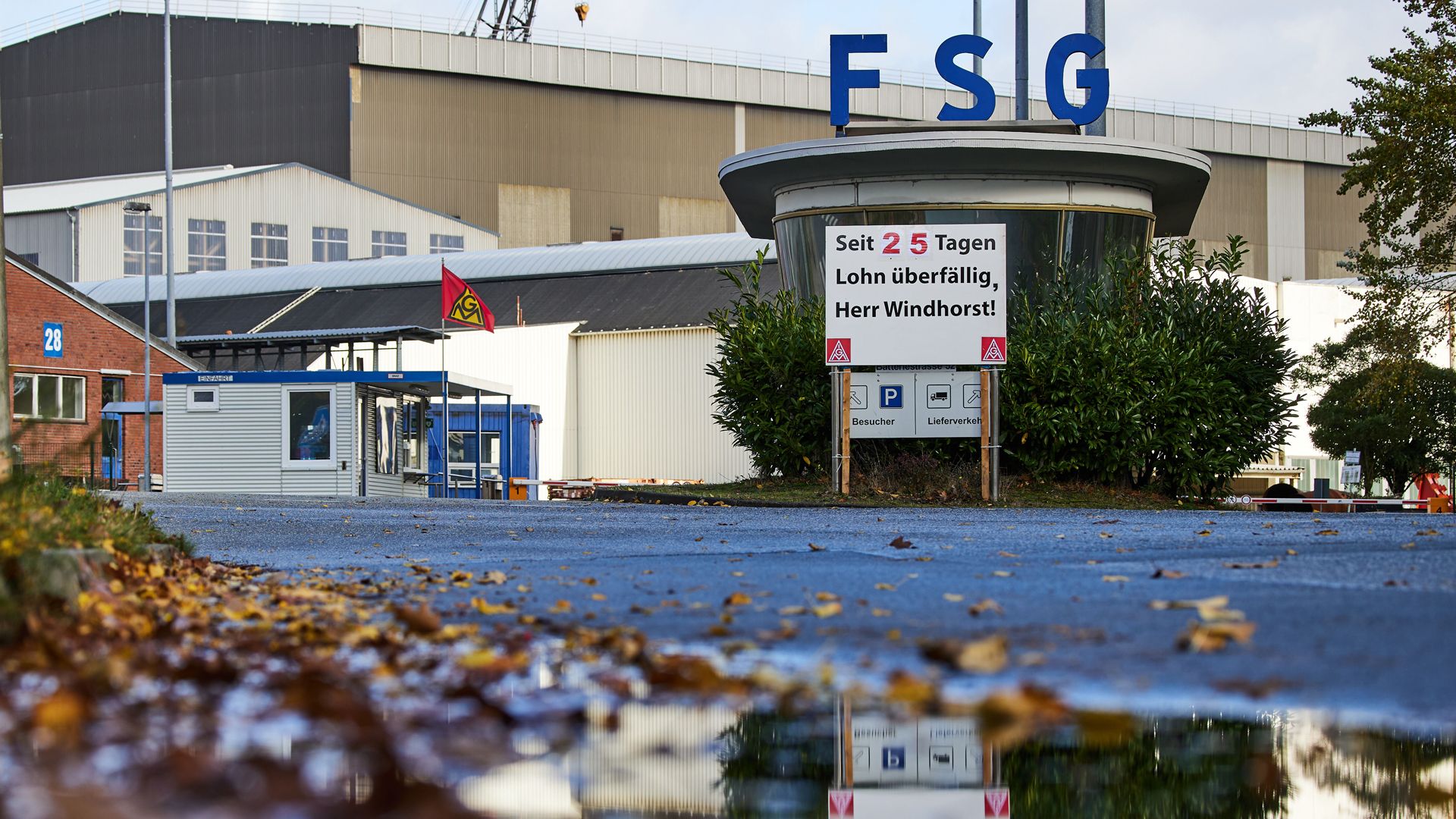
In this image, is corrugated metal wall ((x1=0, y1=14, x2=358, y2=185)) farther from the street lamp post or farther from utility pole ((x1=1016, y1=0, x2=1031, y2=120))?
utility pole ((x1=1016, y1=0, x2=1031, y2=120))

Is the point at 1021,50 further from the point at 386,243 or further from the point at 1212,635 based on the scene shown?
the point at 386,243

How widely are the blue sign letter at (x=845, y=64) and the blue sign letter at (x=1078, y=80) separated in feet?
9.01

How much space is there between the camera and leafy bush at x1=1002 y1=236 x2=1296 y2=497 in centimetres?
1900

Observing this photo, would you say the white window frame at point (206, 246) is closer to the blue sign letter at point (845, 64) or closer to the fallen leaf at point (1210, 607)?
the blue sign letter at point (845, 64)

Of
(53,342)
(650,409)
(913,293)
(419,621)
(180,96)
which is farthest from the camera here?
(180,96)

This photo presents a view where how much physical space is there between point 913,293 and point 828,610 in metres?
A: 12.9

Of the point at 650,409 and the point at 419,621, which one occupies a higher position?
the point at 650,409

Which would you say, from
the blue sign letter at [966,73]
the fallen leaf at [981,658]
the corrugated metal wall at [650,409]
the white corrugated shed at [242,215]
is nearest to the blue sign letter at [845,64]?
the blue sign letter at [966,73]

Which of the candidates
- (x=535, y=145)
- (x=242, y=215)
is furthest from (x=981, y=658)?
(x=535, y=145)

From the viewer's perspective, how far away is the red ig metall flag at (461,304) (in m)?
32.7

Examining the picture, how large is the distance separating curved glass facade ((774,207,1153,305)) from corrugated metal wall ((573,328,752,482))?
707 inches

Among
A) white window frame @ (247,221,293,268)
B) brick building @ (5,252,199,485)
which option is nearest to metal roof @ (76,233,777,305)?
white window frame @ (247,221,293,268)

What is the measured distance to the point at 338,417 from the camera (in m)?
27.0

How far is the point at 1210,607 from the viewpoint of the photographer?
5895 mm
